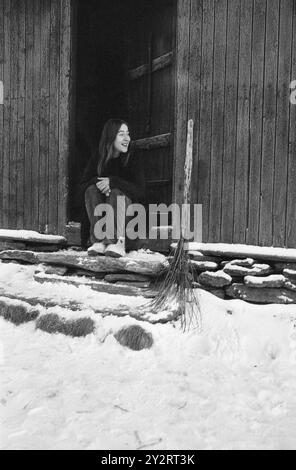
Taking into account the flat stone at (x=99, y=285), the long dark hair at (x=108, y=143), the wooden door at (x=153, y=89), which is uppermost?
the wooden door at (x=153, y=89)

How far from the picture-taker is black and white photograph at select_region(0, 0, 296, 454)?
7.94ft

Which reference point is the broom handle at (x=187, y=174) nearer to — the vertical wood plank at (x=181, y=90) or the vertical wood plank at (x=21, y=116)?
the vertical wood plank at (x=181, y=90)

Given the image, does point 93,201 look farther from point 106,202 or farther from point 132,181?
point 132,181

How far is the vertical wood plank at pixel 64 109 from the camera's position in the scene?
15.4 ft

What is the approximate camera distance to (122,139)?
4.53m

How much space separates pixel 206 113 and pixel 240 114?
0.32 metres

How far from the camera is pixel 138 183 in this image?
4512 mm

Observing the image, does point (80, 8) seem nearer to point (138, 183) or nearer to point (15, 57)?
point (15, 57)

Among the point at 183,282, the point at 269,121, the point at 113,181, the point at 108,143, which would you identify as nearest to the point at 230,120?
the point at 269,121

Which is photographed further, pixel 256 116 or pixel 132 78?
pixel 132 78

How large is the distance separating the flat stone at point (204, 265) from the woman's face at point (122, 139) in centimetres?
150

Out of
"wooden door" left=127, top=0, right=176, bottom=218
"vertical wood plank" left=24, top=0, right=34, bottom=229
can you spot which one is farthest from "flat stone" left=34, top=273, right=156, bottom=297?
"wooden door" left=127, top=0, right=176, bottom=218

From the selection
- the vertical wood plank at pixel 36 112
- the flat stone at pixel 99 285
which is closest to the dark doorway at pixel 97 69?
the vertical wood plank at pixel 36 112

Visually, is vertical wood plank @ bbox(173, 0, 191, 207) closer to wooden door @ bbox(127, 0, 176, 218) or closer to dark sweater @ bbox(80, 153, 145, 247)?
dark sweater @ bbox(80, 153, 145, 247)
